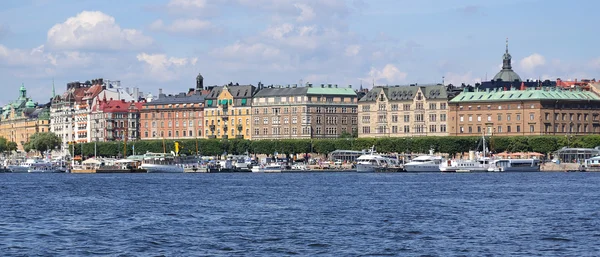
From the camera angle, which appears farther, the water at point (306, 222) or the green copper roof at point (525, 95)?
the green copper roof at point (525, 95)

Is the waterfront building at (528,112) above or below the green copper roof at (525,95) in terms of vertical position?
below

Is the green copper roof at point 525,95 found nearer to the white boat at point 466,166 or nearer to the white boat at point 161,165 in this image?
the white boat at point 466,166

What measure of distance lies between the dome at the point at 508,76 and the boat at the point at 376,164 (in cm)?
4188

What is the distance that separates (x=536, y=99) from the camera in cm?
15762

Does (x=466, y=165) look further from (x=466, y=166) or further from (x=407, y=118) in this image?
(x=407, y=118)

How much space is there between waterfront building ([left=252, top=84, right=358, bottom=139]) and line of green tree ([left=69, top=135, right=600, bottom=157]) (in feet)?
35.5

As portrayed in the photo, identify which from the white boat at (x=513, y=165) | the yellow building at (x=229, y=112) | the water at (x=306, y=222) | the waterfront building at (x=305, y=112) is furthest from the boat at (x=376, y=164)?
the yellow building at (x=229, y=112)

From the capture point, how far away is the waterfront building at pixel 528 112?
158 meters

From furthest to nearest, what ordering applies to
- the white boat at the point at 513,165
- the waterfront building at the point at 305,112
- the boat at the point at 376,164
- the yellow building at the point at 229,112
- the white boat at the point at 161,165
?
1. the yellow building at the point at 229,112
2. the waterfront building at the point at 305,112
3. the white boat at the point at 161,165
4. the boat at the point at 376,164
5. the white boat at the point at 513,165

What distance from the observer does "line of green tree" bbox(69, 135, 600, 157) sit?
5846 inches

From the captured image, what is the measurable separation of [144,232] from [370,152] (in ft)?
329

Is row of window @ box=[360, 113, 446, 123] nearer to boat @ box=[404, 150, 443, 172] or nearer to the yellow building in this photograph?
the yellow building

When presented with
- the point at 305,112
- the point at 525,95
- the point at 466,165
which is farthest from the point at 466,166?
the point at 305,112

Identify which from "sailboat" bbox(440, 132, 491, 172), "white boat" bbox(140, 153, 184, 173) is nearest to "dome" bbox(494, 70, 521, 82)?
"sailboat" bbox(440, 132, 491, 172)
